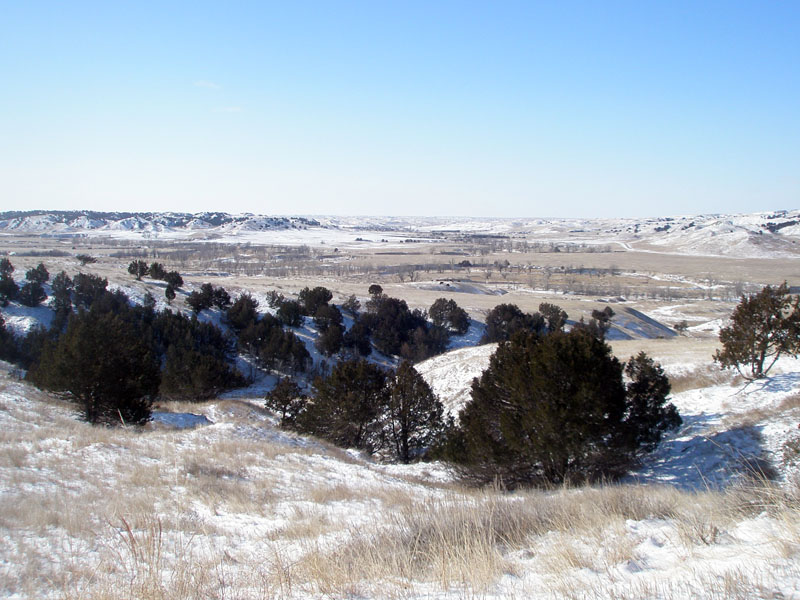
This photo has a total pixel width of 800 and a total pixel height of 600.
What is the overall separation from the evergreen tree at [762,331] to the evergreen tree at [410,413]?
1162cm

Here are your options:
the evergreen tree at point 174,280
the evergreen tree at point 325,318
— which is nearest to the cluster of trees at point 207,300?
the evergreen tree at point 174,280

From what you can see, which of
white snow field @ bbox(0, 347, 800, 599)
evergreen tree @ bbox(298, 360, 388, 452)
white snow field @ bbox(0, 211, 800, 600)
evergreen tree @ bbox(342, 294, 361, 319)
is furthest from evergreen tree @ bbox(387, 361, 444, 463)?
evergreen tree @ bbox(342, 294, 361, 319)

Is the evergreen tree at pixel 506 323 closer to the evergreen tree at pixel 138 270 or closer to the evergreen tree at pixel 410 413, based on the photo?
the evergreen tree at pixel 410 413

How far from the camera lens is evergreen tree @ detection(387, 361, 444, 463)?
20.1 m

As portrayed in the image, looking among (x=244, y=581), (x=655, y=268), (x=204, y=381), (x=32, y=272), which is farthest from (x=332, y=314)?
(x=655, y=268)

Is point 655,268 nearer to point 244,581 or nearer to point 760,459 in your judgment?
point 760,459

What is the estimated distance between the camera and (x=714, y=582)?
3369 millimetres

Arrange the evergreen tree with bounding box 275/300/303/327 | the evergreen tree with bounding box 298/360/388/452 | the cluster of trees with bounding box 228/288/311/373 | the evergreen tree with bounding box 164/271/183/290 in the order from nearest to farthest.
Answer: the evergreen tree with bounding box 298/360/388/452, the cluster of trees with bounding box 228/288/311/373, the evergreen tree with bounding box 275/300/303/327, the evergreen tree with bounding box 164/271/183/290

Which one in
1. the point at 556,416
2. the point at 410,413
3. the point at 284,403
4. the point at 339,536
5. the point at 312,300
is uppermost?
the point at 339,536

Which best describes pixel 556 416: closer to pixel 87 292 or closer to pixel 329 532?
pixel 329 532

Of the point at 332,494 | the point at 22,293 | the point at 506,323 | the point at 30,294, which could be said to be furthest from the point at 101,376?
the point at 506,323

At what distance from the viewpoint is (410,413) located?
795 inches

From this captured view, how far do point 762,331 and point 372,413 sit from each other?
15.3m

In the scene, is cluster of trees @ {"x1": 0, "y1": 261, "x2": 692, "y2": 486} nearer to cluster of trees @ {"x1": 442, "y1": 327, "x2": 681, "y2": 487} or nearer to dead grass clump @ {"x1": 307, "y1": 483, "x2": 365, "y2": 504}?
cluster of trees @ {"x1": 442, "y1": 327, "x2": 681, "y2": 487}
